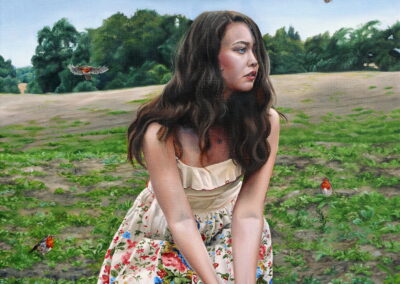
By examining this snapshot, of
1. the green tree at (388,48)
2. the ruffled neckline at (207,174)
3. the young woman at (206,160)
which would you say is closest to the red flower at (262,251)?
the young woman at (206,160)

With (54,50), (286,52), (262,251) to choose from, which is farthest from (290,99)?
(262,251)

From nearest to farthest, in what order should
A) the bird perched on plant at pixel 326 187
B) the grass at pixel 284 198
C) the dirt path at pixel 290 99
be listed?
the grass at pixel 284 198
the bird perched on plant at pixel 326 187
the dirt path at pixel 290 99

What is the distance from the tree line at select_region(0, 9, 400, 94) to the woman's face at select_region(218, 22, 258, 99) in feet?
9.02

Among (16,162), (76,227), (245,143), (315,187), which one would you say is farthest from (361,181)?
(16,162)

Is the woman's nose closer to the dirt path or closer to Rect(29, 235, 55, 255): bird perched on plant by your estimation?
Rect(29, 235, 55, 255): bird perched on plant

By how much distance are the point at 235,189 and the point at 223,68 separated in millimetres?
458

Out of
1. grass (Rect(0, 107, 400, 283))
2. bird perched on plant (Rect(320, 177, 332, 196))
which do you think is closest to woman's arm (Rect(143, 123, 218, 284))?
grass (Rect(0, 107, 400, 283))

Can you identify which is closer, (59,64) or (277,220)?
(277,220)

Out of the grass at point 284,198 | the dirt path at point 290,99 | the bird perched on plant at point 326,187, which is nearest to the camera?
the grass at point 284,198

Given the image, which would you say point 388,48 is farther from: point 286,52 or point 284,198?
point 284,198

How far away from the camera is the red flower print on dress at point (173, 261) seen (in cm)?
172

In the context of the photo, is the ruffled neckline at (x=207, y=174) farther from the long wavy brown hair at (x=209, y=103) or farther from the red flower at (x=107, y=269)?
the red flower at (x=107, y=269)

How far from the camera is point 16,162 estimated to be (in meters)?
4.60

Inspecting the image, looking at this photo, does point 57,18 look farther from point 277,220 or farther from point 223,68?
point 223,68
